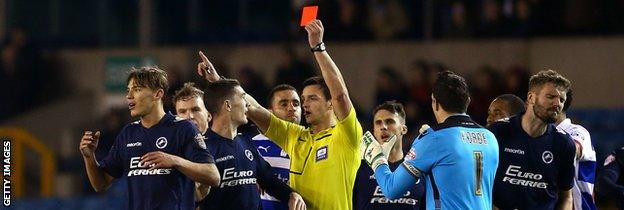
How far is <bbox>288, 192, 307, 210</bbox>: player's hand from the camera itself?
9016mm

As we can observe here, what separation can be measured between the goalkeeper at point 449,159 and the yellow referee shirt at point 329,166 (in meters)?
0.99

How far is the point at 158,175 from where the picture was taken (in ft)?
27.6

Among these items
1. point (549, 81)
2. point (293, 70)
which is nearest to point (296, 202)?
point (549, 81)

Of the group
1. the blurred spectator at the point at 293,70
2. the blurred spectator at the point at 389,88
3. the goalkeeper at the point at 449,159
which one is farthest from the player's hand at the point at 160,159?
the blurred spectator at the point at 293,70

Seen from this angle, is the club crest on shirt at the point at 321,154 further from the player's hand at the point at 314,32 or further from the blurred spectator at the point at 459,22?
the blurred spectator at the point at 459,22

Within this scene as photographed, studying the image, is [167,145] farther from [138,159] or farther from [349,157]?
[349,157]

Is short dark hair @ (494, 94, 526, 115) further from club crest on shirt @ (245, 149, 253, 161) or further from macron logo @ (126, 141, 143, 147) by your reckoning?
macron logo @ (126, 141, 143, 147)

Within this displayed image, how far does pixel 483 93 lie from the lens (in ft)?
52.5

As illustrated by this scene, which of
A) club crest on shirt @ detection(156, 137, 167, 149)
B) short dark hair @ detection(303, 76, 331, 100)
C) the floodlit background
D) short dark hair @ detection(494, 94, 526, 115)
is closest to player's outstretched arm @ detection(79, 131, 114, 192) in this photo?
club crest on shirt @ detection(156, 137, 167, 149)

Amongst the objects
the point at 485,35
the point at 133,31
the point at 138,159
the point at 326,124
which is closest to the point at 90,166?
the point at 138,159

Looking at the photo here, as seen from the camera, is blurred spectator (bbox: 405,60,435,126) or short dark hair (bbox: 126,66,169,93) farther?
blurred spectator (bbox: 405,60,435,126)

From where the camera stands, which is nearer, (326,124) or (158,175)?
(158,175)

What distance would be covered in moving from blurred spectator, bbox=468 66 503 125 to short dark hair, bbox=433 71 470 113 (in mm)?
7457

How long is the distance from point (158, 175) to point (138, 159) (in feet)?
0.60
